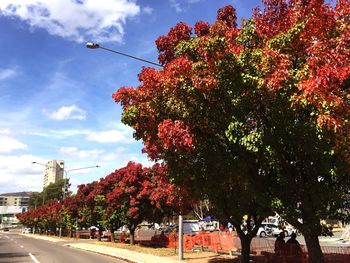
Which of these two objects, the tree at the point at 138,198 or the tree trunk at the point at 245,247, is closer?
the tree trunk at the point at 245,247

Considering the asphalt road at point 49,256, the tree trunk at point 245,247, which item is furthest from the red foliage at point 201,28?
the asphalt road at point 49,256

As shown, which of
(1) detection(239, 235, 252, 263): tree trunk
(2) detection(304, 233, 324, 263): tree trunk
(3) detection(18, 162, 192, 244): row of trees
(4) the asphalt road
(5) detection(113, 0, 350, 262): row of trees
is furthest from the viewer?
(3) detection(18, 162, 192, 244): row of trees

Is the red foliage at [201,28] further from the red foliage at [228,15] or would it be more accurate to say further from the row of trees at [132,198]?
the row of trees at [132,198]

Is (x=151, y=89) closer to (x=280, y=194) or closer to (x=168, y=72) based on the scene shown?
(x=168, y=72)

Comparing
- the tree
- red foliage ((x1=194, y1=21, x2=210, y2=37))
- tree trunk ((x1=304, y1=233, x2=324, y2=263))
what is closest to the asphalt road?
the tree

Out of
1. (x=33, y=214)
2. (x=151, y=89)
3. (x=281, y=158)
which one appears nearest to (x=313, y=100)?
(x=281, y=158)

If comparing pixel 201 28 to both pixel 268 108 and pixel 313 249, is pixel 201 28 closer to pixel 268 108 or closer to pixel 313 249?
pixel 268 108

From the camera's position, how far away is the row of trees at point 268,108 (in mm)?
9453

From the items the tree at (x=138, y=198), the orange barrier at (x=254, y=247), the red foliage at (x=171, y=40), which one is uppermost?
the red foliage at (x=171, y=40)

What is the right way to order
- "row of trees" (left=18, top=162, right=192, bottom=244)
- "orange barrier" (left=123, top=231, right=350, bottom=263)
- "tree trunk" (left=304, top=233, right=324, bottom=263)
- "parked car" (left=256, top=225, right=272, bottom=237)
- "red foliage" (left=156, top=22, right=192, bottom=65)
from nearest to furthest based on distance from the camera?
"tree trunk" (left=304, top=233, right=324, bottom=263) < "red foliage" (left=156, top=22, right=192, bottom=65) < "orange barrier" (left=123, top=231, right=350, bottom=263) < "row of trees" (left=18, top=162, right=192, bottom=244) < "parked car" (left=256, top=225, right=272, bottom=237)

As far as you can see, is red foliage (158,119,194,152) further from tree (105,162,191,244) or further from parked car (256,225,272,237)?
parked car (256,225,272,237)

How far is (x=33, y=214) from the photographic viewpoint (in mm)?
89562

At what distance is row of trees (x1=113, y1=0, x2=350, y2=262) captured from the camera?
31.0 feet

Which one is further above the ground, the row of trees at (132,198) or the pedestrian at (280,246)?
the row of trees at (132,198)
